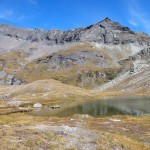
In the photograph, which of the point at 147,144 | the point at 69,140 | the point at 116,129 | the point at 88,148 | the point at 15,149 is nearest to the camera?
the point at 15,149

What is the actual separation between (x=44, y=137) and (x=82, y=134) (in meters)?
8.19

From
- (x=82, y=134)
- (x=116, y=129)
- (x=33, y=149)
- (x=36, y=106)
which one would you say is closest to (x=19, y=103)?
(x=36, y=106)

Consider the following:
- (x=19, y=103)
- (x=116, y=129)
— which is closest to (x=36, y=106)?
(x=19, y=103)

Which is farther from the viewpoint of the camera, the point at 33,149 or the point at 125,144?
the point at 125,144

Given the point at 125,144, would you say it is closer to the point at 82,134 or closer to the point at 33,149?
the point at 82,134

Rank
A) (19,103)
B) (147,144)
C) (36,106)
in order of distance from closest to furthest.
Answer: (147,144)
(36,106)
(19,103)

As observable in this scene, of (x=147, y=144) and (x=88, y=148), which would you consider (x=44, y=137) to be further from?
(x=147, y=144)

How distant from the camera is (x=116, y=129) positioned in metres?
64.3

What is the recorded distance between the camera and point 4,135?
134 ft

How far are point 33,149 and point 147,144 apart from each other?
20.2 meters

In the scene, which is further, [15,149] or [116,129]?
[116,129]

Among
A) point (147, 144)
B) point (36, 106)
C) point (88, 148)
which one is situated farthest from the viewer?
point (36, 106)

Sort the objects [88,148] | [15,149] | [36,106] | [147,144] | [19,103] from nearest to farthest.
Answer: [15,149] < [88,148] < [147,144] < [36,106] < [19,103]

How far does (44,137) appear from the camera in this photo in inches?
1645
